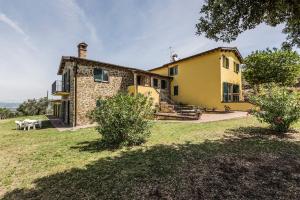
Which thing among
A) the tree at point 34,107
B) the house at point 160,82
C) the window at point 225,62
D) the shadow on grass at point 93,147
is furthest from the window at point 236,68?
the tree at point 34,107

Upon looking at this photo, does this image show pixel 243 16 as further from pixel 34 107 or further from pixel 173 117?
pixel 34 107

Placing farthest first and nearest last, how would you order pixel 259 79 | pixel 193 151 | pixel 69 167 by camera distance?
pixel 259 79, pixel 193 151, pixel 69 167

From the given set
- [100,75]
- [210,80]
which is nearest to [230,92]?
[210,80]

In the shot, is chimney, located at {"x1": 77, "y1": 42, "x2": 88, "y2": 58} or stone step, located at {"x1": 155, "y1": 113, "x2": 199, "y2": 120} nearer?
stone step, located at {"x1": 155, "y1": 113, "x2": 199, "y2": 120}

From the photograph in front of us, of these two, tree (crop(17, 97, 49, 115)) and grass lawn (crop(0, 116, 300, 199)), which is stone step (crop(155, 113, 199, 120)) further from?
tree (crop(17, 97, 49, 115))

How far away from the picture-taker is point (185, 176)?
5.45 metres

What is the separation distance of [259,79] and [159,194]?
1155 inches

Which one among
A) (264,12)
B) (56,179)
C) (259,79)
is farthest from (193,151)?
(259,79)

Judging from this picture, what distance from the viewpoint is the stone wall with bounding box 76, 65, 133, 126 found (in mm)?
18047

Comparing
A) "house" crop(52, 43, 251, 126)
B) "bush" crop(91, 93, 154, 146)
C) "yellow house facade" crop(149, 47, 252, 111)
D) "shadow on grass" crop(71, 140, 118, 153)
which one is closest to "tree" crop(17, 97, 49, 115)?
"house" crop(52, 43, 251, 126)

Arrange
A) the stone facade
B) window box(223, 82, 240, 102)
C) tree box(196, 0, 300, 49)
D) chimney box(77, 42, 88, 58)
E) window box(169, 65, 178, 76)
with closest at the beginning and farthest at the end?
tree box(196, 0, 300, 49) → the stone facade → chimney box(77, 42, 88, 58) → window box(223, 82, 240, 102) → window box(169, 65, 178, 76)

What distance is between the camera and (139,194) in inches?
184

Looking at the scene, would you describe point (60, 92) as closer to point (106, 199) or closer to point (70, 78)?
point (70, 78)

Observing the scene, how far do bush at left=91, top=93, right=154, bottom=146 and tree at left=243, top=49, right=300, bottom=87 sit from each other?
76.0 feet
